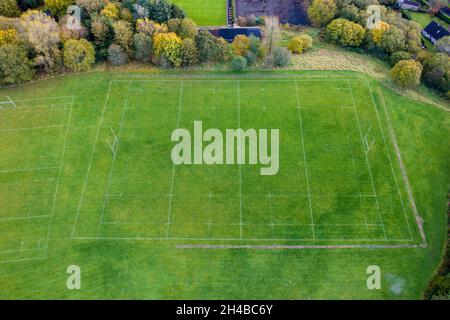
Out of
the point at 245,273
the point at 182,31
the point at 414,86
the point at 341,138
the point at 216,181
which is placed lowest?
the point at 245,273

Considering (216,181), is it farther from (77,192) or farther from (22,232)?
(22,232)

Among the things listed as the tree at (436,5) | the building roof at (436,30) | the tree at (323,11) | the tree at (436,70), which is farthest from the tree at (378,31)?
the tree at (436,5)

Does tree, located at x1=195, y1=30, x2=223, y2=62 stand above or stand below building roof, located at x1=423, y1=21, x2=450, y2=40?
below

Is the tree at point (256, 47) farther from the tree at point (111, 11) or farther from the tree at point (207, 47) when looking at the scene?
the tree at point (111, 11)

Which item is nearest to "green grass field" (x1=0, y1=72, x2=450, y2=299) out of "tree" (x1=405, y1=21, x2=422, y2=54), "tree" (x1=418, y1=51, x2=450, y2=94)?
"tree" (x1=418, y1=51, x2=450, y2=94)

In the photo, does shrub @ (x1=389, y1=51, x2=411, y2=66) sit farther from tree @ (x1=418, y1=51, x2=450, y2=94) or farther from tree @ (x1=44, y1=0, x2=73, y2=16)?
tree @ (x1=44, y1=0, x2=73, y2=16)

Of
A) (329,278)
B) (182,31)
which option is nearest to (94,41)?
(182,31)

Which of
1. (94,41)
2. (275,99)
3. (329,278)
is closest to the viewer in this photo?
(329,278)
